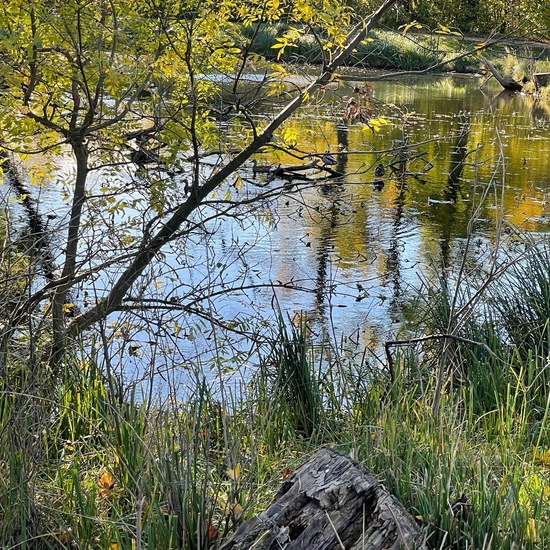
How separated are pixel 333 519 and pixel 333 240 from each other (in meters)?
7.27

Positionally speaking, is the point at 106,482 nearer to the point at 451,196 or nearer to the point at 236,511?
the point at 236,511

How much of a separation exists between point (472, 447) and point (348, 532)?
129 cm

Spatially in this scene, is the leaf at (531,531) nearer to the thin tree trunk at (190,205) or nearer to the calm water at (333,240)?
the calm water at (333,240)

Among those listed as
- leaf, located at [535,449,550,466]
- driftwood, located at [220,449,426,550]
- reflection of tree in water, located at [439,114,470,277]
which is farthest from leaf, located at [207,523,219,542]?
reflection of tree in water, located at [439,114,470,277]

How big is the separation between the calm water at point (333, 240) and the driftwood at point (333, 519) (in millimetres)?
1471

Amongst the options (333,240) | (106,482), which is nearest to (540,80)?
(333,240)

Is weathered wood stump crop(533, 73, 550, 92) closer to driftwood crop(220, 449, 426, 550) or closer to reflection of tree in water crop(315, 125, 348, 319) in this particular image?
reflection of tree in water crop(315, 125, 348, 319)

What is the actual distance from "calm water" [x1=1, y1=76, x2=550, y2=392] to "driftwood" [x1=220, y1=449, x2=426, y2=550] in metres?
1.47

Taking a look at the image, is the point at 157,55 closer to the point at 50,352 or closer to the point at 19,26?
the point at 19,26

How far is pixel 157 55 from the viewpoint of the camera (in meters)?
4.36

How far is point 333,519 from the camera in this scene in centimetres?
228

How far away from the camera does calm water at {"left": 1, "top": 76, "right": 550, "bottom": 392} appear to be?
→ 482 cm

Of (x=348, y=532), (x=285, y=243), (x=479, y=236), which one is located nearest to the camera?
(x=348, y=532)

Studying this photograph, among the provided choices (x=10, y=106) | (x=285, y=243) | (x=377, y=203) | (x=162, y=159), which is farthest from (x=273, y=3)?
(x=377, y=203)
